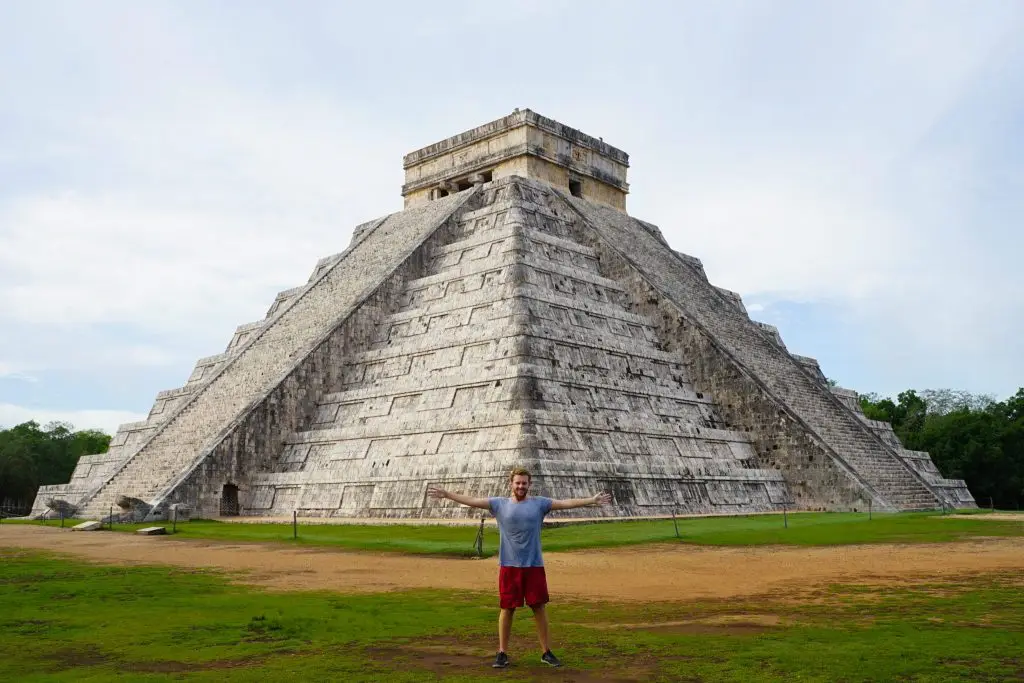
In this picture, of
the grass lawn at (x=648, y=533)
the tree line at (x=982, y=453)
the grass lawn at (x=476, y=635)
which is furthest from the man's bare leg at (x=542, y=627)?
the tree line at (x=982, y=453)

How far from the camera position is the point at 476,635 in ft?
24.3

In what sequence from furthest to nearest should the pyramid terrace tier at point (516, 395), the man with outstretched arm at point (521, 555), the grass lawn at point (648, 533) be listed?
the pyramid terrace tier at point (516, 395)
the grass lawn at point (648, 533)
the man with outstretched arm at point (521, 555)

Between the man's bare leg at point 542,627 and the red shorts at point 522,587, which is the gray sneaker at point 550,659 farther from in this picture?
the red shorts at point 522,587

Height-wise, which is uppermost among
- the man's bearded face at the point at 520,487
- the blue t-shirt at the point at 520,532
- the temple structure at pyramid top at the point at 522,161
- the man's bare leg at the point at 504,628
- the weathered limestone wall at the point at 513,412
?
the temple structure at pyramid top at the point at 522,161

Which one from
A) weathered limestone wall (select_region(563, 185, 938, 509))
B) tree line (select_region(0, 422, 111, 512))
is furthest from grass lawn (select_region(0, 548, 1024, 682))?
tree line (select_region(0, 422, 111, 512))

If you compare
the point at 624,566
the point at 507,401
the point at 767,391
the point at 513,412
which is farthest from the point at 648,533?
the point at 767,391

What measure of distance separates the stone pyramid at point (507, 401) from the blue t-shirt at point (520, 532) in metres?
10.9

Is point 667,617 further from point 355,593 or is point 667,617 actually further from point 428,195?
point 428,195

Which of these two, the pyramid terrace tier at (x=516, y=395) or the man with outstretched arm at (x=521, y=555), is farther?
the pyramid terrace tier at (x=516, y=395)

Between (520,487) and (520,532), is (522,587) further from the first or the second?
(520,487)

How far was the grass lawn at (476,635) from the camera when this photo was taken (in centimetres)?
593

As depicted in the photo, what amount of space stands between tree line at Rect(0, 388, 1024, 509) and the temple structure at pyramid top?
15.1 metres

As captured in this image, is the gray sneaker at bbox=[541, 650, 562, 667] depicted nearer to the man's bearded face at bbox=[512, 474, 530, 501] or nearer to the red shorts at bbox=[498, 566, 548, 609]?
the red shorts at bbox=[498, 566, 548, 609]

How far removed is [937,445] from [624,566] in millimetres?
27121
